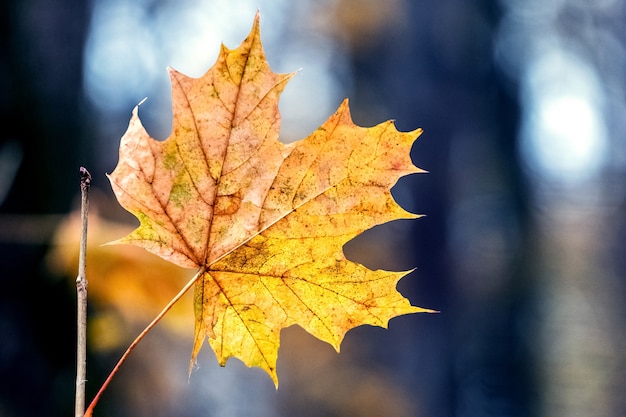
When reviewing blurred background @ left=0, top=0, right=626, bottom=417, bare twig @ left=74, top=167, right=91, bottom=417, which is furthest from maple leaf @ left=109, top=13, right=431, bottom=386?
blurred background @ left=0, top=0, right=626, bottom=417

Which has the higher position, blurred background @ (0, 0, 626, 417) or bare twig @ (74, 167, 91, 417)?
blurred background @ (0, 0, 626, 417)

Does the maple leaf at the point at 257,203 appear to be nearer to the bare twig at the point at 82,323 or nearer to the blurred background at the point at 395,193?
the bare twig at the point at 82,323

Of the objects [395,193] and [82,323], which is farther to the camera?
[395,193]

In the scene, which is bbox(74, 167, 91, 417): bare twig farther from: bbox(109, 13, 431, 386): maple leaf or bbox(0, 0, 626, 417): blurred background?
bbox(0, 0, 626, 417): blurred background

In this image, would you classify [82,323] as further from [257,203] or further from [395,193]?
[395,193]

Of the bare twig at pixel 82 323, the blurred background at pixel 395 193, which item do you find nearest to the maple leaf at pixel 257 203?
the bare twig at pixel 82 323

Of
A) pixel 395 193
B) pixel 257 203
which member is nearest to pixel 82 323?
pixel 257 203
